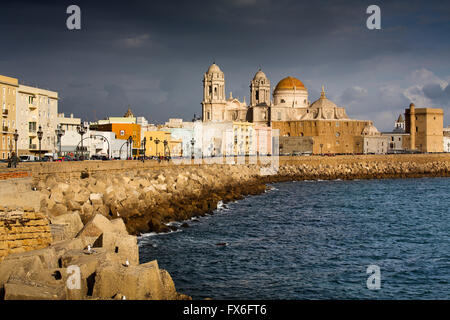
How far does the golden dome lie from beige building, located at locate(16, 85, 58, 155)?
201ft

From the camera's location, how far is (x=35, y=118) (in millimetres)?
46031

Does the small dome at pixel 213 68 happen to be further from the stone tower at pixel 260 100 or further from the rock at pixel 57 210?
the rock at pixel 57 210

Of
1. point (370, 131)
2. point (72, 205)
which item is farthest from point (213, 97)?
point (72, 205)

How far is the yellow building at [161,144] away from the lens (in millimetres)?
68375

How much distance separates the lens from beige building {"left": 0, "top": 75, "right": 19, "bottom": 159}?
128ft

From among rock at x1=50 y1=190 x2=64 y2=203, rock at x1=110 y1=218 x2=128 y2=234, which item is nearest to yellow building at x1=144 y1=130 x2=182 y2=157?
rock at x1=50 y1=190 x2=64 y2=203

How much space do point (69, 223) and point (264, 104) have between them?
8767cm

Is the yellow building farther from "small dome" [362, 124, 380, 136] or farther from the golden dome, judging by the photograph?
"small dome" [362, 124, 380, 136]

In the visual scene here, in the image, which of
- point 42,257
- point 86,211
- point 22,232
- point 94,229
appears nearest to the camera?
point 42,257

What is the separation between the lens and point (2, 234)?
39.2 feet

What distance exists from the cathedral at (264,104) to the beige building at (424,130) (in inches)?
494

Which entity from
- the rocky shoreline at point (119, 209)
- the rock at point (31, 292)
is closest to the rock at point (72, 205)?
the rocky shoreline at point (119, 209)

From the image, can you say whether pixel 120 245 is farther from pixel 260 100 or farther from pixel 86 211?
pixel 260 100
